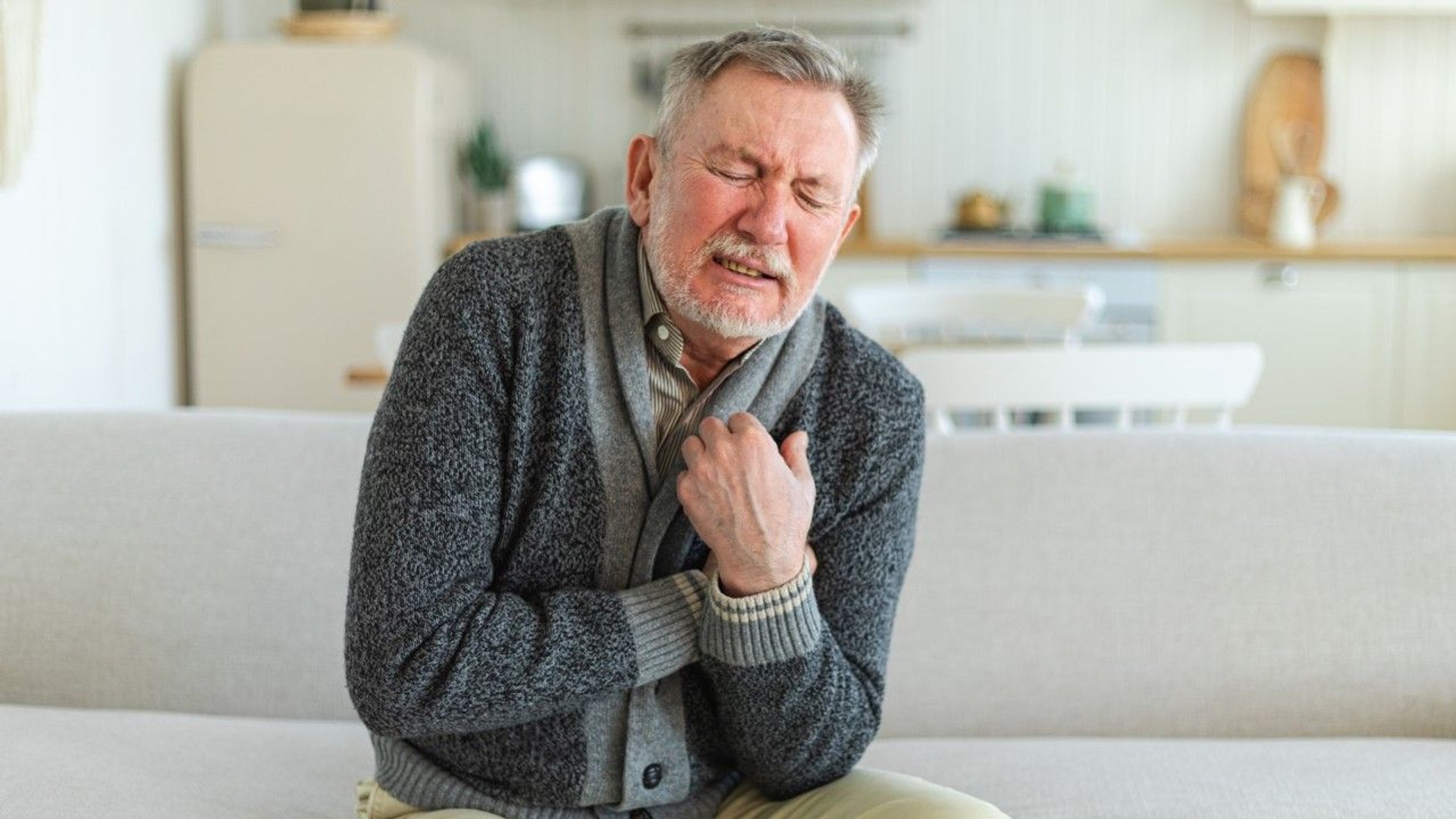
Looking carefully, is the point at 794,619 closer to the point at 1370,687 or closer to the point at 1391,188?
the point at 1370,687

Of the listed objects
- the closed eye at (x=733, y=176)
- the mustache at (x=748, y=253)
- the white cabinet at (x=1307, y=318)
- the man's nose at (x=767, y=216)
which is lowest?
the white cabinet at (x=1307, y=318)

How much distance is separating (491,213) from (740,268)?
3.65 metres

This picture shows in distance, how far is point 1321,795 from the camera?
1678mm

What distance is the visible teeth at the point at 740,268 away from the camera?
4.65ft

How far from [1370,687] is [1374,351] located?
290 centimetres

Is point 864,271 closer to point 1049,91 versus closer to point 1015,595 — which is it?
point 1049,91

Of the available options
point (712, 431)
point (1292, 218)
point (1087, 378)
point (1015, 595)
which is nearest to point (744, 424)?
point (712, 431)

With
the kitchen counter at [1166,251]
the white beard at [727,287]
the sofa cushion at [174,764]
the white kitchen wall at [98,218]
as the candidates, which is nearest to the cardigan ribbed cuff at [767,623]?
the white beard at [727,287]

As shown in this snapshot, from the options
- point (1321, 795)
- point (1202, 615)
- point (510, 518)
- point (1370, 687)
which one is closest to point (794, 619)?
point (510, 518)

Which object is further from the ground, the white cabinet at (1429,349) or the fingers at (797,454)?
the fingers at (797,454)

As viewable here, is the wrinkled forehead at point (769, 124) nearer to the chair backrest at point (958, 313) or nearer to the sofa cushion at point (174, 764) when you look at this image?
the sofa cushion at point (174, 764)

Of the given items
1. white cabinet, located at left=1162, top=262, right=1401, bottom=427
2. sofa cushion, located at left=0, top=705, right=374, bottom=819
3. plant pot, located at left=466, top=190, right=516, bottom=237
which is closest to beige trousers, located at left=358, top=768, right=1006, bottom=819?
sofa cushion, located at left=0, top=705, right=374, bottom=819

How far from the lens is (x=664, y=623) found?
1.42 metres

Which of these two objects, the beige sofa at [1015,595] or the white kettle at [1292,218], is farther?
the white kettle at [1292,218]
